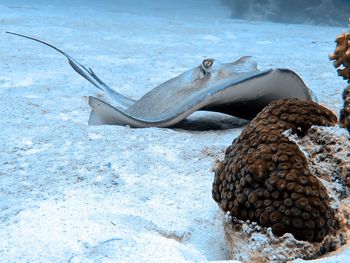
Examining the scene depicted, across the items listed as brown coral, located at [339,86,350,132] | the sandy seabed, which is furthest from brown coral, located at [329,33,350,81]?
the sandy seabed

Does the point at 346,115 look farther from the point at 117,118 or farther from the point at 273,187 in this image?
the point at 117,118

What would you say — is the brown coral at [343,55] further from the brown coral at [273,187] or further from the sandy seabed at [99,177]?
the brown coral at [273,187]

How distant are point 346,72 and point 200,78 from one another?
1.11 meters

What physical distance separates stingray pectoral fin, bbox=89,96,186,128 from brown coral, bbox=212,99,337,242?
1.15 meters

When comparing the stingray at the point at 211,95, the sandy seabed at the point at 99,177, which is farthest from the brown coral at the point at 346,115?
the stingray at the point at 211,95

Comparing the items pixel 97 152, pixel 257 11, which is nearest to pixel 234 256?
pixel 97 152

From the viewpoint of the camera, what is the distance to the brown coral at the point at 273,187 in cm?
161

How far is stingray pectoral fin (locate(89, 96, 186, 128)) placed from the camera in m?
3.10

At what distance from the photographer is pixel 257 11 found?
1917cm

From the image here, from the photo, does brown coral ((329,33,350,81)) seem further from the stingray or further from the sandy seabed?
the sandy seabed

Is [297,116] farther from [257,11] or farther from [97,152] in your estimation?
[257,11]

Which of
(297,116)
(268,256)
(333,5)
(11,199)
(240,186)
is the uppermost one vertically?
(333,5)

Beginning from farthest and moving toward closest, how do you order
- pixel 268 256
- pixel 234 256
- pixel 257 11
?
1. pixel 257 11
2. pixel 234 256
3. pixel 268 256

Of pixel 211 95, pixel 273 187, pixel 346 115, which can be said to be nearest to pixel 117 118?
pixel 211 95
